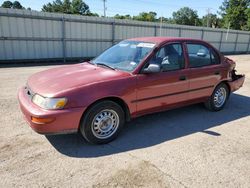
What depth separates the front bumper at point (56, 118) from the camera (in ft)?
10.5

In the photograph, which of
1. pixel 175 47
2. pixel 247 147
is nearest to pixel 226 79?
pixel 175 47

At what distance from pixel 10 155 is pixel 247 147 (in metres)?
3.70

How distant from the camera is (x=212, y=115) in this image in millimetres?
5293

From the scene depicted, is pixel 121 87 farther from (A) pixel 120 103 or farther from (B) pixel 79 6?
(B) pixel 79 6

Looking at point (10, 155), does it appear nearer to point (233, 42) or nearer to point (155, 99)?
point (155, 99)

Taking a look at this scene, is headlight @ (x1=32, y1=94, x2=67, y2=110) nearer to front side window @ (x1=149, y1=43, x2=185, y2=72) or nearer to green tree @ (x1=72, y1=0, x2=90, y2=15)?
front side window @ (x1=149, y1=43, x2=185, y2=72)

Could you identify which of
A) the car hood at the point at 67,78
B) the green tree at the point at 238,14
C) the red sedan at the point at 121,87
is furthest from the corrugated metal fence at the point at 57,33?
the green tree at the point at 238,14

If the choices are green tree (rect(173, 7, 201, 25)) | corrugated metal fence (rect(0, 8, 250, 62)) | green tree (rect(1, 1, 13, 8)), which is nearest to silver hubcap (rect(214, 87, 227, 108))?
corrugated metal fence (rect(0, 8, 250, 62))

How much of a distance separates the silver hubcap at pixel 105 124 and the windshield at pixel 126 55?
842 millimetres

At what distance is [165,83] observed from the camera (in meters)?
4.30

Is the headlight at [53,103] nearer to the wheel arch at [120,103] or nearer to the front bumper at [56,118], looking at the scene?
the front bumper at [56,118]

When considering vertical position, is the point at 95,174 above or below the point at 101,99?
below

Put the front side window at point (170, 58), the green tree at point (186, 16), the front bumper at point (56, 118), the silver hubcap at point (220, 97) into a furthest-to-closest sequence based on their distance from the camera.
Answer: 1. the green tree at point (186, 16)
2. the silver hubcap at point (220, 97)
3. the front side window at point (170, 58)
4. the front bumper at point (56, 118)

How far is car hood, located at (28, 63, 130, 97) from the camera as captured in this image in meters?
3.43
